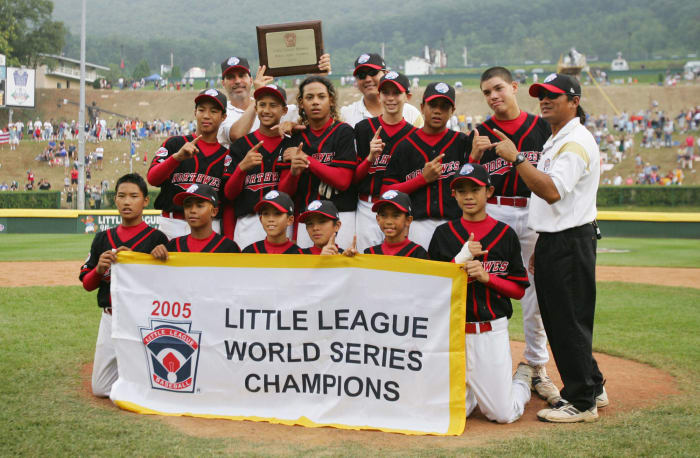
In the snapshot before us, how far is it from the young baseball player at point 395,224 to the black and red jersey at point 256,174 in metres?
1.09

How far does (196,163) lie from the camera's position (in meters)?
5.90

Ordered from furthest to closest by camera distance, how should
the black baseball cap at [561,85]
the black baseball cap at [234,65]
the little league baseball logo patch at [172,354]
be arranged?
the black baseball cap at [234,65] → the little league baseball logo patch at [172,354] → the black baseball cap at [561,85]

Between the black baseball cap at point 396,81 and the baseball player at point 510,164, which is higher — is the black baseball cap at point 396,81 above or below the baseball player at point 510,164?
above

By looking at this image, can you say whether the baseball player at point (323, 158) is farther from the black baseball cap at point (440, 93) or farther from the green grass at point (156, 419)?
the green grass at point (156, 419)

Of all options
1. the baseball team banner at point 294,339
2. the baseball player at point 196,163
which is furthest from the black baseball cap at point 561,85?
the baseball player at point 196,163

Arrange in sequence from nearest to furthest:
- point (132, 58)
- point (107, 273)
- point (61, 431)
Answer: point (61, 431)
point (107, 273)
point (132, 58)

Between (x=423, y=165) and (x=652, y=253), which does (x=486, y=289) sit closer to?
(x=423, y=165)

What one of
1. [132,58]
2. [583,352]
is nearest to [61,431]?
[583,352]

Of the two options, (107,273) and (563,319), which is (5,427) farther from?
(563,319)

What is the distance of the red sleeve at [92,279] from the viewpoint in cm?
539

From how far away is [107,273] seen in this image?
538 cm

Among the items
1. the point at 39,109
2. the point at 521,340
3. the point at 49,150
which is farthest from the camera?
the point at 39,109

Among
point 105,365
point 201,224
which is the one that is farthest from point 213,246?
point 105,365

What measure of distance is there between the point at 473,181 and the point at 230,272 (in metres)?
1.91
